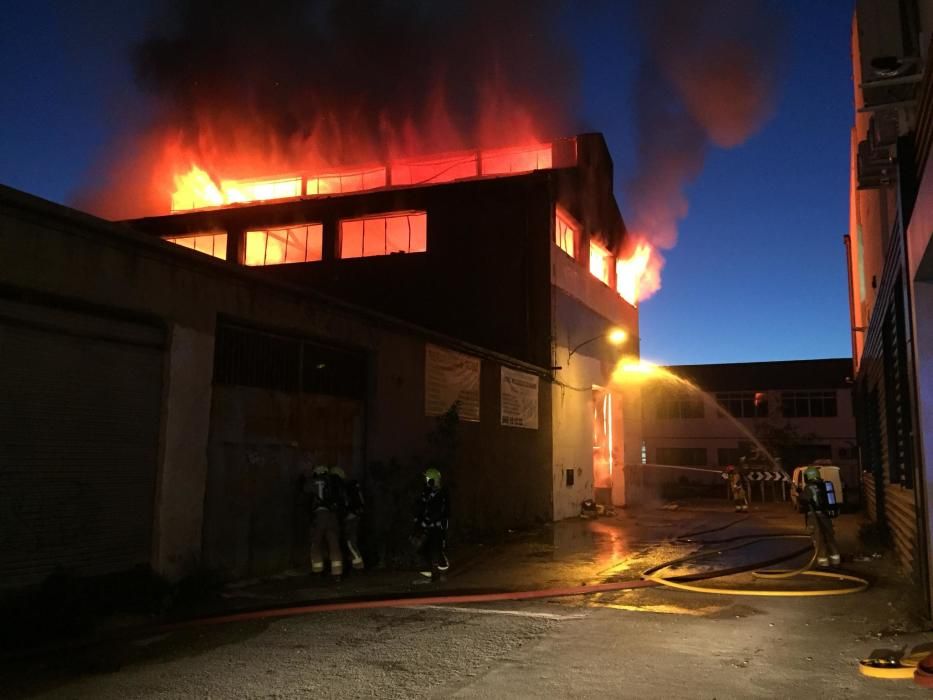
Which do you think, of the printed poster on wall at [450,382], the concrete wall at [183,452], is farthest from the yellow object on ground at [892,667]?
the printed poster on wall at [450,382]

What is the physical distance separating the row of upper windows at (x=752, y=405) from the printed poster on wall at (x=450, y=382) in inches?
1401

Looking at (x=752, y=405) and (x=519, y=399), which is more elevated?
(x=752, y=405)

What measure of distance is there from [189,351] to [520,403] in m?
11.0

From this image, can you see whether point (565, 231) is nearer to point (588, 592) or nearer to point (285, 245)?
point (285, 245)

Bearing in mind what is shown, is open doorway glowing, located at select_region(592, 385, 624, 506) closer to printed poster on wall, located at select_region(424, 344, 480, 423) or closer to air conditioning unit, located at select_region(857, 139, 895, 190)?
printed poster on wall, located at select_region(424, 344, 480, 423)

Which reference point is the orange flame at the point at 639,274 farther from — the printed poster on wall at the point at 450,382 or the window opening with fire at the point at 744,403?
the window opening with fire at the point at 744,403

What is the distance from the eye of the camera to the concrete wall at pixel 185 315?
7.15m

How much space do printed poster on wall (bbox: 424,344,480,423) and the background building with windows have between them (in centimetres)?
3034

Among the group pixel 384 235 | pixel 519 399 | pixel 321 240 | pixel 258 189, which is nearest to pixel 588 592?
pixel 519 399

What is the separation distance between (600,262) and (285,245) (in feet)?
37.1

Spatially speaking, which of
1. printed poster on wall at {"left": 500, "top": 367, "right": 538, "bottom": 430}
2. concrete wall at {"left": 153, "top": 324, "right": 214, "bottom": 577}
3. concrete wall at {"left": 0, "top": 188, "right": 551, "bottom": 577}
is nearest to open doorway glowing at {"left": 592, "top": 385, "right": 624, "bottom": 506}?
printed poster on wall at {"left": 500, "top": 367, "right": 538, "bottom": 430}

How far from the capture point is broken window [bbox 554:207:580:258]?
22406mm

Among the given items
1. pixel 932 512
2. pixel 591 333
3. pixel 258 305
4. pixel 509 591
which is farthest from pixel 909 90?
pixel 591 333

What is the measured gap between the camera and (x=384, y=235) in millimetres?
22766
